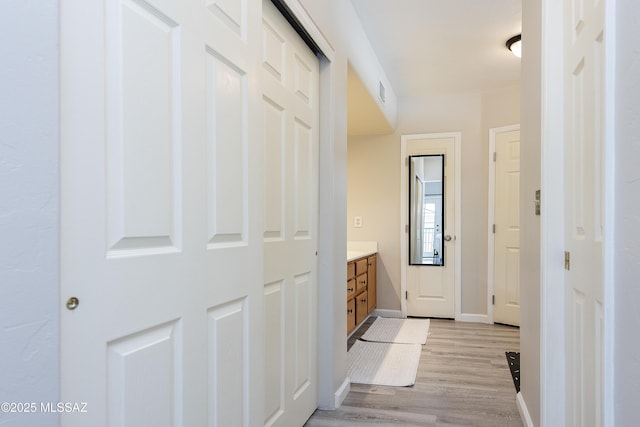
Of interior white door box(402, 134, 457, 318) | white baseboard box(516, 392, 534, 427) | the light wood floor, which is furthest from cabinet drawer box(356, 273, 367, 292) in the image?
white baseboard box(516, 392, 534, 427)

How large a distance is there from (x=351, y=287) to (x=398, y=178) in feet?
5.79

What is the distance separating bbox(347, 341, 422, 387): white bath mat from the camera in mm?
3111

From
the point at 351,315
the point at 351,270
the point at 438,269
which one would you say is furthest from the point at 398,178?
A: the point at 351,315

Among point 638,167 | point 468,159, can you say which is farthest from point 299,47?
point 468,159

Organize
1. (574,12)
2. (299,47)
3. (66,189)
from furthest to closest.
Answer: (299,47), (574,12), (66,189)

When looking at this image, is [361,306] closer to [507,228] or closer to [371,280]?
[371,280]

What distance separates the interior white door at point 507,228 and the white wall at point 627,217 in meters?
3.94

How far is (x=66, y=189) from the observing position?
80 centimetres

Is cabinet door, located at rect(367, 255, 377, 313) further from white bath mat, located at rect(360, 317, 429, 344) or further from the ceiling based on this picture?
the ceiling

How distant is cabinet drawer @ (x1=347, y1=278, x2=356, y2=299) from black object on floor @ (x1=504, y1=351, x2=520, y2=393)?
138 centimetres

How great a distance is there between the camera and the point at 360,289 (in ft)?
14.4

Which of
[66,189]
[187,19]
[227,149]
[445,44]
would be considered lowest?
[66,189]

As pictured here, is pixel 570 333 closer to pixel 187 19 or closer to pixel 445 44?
pixel 187 19

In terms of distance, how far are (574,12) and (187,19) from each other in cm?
138
